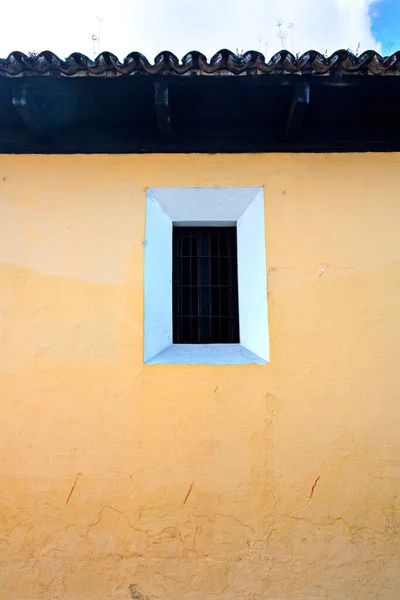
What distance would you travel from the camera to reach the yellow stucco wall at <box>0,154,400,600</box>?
253cm

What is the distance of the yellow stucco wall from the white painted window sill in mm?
73

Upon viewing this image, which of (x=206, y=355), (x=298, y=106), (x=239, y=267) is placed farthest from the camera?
(x=239, y=267)

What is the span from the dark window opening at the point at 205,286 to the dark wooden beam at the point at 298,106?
0.90 meters

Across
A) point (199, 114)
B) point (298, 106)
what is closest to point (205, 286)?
point (199, 114)

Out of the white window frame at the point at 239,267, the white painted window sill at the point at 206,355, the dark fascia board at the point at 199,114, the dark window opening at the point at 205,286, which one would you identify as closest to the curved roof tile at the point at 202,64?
the dark fascia board at the point at 199,114

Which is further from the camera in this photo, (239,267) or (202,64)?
(239,267)

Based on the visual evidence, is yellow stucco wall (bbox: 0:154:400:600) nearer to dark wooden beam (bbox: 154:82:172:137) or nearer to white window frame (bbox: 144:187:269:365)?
white window frame (bbox: 144:187:269:365)

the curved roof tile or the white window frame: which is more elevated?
the curved roof tile

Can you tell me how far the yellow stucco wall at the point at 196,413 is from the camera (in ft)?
8.29

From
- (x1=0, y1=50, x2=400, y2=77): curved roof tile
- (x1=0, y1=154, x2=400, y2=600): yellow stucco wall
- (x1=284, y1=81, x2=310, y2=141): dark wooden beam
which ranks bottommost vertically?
(x1=0, y1=154, x2=400, y2=600): yellow stucco wall

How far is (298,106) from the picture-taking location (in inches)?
103

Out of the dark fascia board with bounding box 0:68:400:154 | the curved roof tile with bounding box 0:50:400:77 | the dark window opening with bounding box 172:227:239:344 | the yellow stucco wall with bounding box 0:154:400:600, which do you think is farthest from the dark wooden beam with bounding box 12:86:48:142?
the dark window opening with bounding box 172:227:239:344

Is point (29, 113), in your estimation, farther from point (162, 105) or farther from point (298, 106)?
point (298, 106)

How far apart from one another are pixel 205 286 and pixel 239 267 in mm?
318
